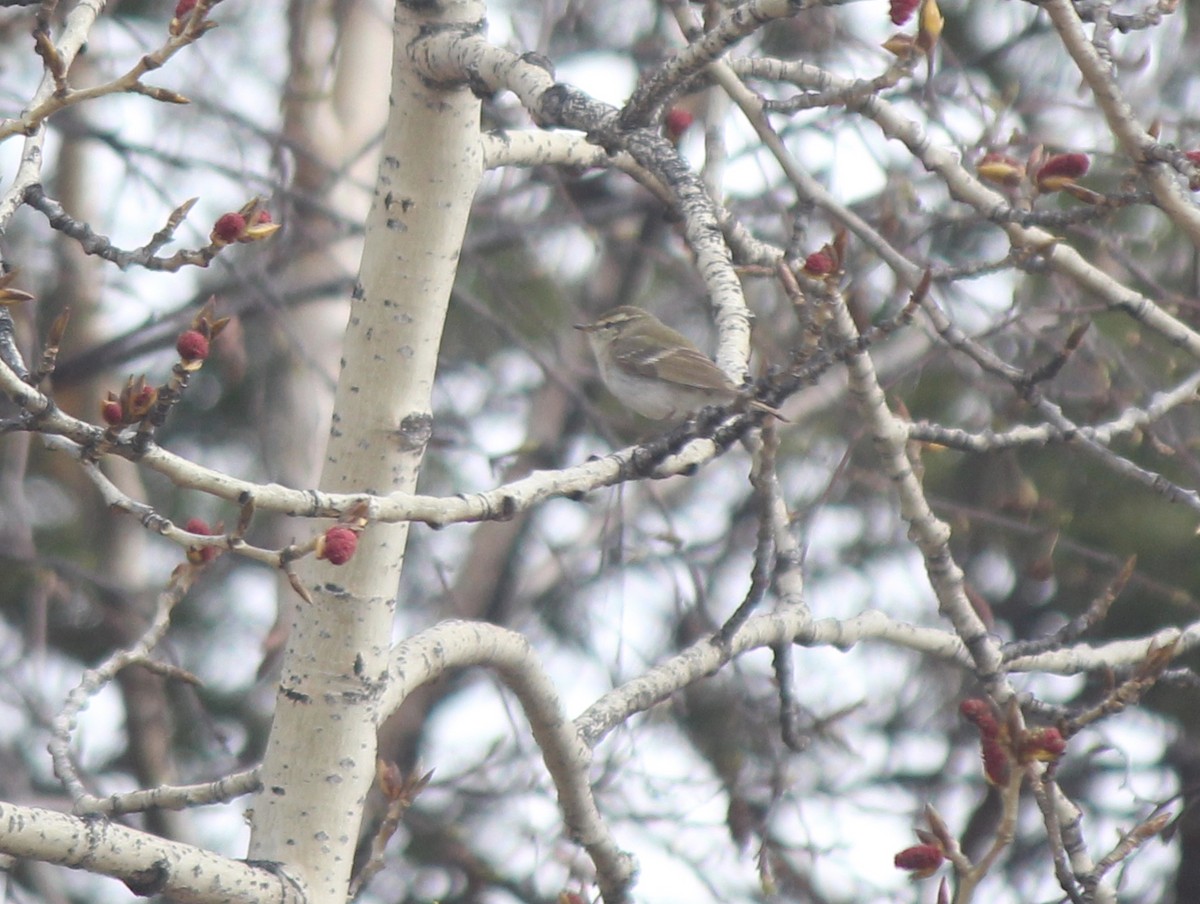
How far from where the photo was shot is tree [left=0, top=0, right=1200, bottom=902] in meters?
2.30

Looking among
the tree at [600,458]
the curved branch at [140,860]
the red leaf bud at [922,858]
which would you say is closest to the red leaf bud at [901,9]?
the tree at [600,458]

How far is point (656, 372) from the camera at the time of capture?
17.4 ft

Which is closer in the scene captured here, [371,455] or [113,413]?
[113,413]

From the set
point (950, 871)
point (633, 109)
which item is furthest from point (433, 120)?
point (950, 871)

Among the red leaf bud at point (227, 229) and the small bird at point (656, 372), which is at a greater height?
the small bird at point (656, 372)

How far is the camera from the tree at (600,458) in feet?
7.55

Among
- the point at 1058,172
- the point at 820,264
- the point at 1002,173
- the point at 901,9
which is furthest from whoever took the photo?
the point at 1002,173

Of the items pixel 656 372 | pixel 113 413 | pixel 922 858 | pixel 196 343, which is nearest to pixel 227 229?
pixel 196 343

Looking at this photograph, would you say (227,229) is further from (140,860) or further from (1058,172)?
(1058,172)

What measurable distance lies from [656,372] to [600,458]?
2.99m

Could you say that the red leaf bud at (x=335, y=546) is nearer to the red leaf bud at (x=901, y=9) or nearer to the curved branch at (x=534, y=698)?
the curved branch at (x=534, y=698)

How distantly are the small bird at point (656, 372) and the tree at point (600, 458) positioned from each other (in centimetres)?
28

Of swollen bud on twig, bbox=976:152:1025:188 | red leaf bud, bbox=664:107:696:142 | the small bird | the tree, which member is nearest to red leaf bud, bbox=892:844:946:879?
the tree

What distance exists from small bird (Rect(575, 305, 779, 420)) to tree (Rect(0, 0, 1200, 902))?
0.92ft
